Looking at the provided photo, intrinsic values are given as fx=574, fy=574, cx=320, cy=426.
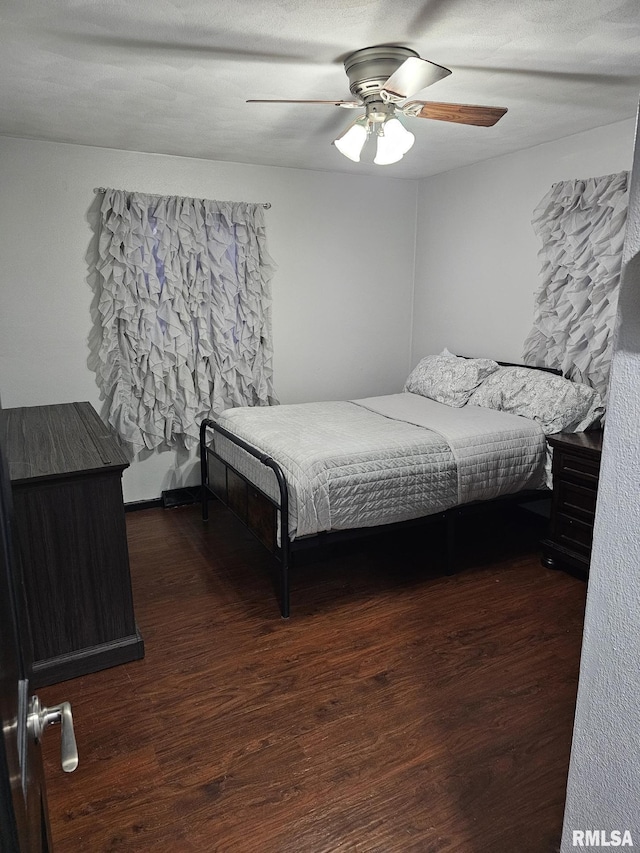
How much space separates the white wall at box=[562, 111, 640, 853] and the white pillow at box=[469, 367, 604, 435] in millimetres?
2592

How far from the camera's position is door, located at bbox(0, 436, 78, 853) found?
581 millimetres

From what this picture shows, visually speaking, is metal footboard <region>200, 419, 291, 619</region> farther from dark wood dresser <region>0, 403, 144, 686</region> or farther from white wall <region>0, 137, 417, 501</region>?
dark wood dresser <region>0, 403, 144, 686</region>

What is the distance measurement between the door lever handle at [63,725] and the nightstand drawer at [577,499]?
2.69m

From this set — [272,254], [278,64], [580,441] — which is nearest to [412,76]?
[278,64]

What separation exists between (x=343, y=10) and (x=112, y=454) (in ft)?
6.05

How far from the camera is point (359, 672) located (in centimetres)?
236

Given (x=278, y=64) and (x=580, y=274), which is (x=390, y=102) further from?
Result: (x=580, y=274)

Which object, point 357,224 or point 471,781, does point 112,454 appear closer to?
point 471,781

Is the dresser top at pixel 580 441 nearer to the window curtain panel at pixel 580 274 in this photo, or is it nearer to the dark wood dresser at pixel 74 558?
the window curtain panel at pixel 580 274

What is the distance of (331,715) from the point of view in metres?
2.12

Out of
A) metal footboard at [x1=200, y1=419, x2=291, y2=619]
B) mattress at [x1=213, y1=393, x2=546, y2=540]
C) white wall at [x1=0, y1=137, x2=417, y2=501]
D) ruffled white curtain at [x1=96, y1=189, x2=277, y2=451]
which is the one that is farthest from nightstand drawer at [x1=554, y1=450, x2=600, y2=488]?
ruffled white curtain at [x1=96, y1=189, x2=277, y2=451]

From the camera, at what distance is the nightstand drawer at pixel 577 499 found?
9.75 feet

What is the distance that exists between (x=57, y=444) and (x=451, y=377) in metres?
2.59

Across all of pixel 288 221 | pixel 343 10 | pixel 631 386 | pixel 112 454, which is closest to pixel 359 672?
pixel 112 454
